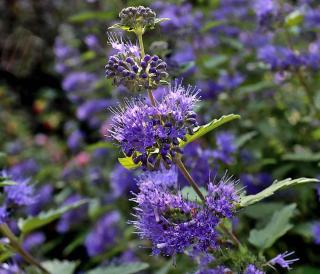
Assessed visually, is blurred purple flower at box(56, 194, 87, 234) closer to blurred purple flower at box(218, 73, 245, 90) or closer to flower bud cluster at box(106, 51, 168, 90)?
blurred purple flower at box(218, 73, 245, 90)

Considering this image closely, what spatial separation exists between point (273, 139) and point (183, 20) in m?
1.46

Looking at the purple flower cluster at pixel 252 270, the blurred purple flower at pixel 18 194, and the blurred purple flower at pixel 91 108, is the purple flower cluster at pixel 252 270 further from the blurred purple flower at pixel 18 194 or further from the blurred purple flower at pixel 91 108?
the blurred purple flower at pixel 91 108

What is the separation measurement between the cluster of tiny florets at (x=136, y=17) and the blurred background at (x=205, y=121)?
20.6 inches

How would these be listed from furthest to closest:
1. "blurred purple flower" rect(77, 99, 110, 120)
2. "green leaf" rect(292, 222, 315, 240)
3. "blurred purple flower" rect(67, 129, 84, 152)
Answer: "blurred purple flower" rect(67, 129, 84, 152)
"blurred purple flower" rect(77, 99, 110, 120)
"green leaf" rect(292, 222, 315, 240)

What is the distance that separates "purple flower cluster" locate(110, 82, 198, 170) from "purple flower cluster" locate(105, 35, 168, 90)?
9cm

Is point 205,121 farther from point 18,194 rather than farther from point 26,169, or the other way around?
point 26,169

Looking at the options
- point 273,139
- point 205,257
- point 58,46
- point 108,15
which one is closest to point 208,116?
point 273,139

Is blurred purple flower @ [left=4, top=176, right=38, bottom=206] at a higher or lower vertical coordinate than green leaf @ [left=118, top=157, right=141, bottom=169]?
lower

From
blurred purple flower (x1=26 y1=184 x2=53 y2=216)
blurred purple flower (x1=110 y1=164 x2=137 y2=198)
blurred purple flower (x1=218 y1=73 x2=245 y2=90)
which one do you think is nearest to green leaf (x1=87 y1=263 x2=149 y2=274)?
blurred purple flower (x1=110 y1=164 x2=137 y2=198)

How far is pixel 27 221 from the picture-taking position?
133 inches

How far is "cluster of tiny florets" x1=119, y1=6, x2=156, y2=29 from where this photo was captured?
93.7 inches

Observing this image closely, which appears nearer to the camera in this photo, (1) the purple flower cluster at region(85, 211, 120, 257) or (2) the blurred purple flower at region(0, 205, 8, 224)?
(2) the blurred purple flower at region(0, 205, 8, 224)

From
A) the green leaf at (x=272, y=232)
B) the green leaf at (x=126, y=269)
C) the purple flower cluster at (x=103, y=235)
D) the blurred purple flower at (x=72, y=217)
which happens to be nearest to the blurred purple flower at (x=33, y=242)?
the blurred purple flower at (x=72, y=217)

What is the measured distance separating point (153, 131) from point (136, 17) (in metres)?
0.53
